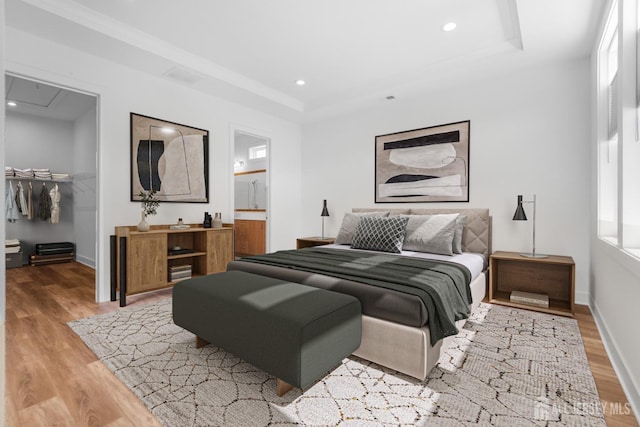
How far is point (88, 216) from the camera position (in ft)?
17.6

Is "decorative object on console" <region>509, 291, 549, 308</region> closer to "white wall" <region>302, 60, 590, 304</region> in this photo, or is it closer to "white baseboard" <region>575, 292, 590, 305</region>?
"white baseboard" <region>575, 292, 590, 305</region>

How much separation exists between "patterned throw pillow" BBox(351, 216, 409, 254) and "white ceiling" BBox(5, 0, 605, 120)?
5.97 ft

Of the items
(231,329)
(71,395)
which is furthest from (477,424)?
(71,395)

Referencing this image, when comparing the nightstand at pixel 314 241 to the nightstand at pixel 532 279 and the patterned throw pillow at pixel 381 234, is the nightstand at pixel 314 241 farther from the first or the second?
the nightstand at pixel 532 279

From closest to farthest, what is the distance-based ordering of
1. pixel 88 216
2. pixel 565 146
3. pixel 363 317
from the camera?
pixel 363 317 → pixel 565 146 → pixel 88 216

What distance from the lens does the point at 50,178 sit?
5402mm

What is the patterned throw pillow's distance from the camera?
3.43m

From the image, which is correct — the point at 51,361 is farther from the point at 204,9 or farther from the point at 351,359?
the point at 204,9

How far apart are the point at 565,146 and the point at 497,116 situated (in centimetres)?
77

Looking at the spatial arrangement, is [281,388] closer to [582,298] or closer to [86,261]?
[582,298]

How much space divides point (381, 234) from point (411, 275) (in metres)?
1.29

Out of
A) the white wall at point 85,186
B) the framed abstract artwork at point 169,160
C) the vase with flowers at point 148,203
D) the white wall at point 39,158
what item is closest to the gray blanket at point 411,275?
the vase with flowers at point 148,203

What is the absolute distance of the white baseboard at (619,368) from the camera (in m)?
1.58

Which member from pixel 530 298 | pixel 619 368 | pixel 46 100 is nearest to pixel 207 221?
pixel 46 100
